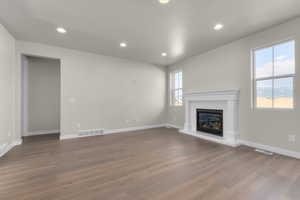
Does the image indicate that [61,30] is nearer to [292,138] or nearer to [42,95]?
[42,95]

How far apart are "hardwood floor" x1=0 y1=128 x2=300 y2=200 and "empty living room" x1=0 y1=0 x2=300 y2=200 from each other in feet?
0.07

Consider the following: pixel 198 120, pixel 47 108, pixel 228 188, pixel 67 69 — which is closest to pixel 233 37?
pixel 198 120

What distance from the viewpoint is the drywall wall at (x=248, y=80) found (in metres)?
2.72

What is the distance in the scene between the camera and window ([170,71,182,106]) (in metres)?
5.79

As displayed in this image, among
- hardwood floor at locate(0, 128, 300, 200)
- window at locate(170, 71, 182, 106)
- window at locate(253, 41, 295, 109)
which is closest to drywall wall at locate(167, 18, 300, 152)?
window at locate(253, 41, 295, 109)

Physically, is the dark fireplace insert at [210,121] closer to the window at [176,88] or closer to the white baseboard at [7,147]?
the window at [176,88]

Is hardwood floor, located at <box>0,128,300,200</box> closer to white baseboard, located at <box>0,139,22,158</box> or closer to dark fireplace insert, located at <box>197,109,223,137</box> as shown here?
white baseboard, located at <box>0,139,22,158</box>

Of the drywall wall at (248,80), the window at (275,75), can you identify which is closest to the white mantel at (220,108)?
the drywall wall at (248,80)

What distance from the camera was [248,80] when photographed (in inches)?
134

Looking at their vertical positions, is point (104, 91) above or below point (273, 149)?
above

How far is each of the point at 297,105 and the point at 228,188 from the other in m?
2.35

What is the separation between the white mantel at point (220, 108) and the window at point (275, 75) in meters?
0.54

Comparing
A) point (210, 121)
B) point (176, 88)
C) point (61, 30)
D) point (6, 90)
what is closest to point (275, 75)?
point (210, 121)

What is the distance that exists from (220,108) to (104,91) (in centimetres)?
393
